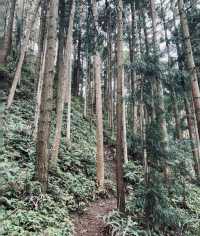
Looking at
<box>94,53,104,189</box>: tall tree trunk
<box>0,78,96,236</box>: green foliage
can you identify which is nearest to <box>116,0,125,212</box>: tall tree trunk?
<box>0,78,96,236</box>: green foliage

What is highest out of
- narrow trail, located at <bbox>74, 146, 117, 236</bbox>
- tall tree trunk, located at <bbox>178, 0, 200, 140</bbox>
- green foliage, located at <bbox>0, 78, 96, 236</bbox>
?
tall tree trunk, located at <bbox>178, 0, 200, 140</bbox>

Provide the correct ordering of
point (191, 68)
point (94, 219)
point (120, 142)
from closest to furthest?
point (94, 219), point (120, 142), point (191, 68)

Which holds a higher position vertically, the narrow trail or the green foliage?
the green foliage

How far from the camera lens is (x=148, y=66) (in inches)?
299

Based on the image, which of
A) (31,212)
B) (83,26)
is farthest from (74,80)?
(31,212)

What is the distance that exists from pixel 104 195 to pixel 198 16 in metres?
9.18

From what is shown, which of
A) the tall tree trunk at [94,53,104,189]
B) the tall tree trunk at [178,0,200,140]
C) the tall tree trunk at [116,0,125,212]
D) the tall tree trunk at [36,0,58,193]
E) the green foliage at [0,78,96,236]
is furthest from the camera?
the tall tree trunk at [94,53,104,189]

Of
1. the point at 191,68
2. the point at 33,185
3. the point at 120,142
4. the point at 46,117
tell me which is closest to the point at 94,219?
the point at 33,185

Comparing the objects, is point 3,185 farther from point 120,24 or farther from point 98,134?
point 120,24

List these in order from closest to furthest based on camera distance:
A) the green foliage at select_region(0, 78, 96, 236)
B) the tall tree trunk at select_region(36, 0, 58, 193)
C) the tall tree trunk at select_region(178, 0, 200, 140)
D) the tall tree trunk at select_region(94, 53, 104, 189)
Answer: the green foliage at select_region(0, 78, 96, 236) → the tall tree trunk at select_region(36, 0, 58, 193) → the tall tree trunk at select_region(178, 0, 200, 140) → the tall tree trunk at select_region(94, 53, 104, 189)

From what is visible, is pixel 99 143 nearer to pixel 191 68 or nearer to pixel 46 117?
pixel 46 117

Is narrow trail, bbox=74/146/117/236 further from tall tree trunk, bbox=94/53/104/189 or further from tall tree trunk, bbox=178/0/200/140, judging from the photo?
tall tree trunk, bbox=178/0/200/140

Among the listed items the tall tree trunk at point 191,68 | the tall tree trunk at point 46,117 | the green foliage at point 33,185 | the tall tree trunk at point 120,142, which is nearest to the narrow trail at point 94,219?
the green foliage at point 33,185

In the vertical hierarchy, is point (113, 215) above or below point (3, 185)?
below
